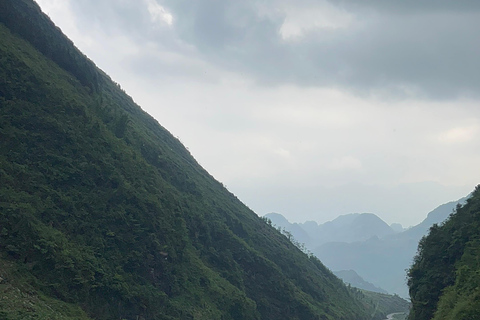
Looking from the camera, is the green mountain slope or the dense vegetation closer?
the green mountain slope

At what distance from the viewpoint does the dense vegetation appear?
36.8 m

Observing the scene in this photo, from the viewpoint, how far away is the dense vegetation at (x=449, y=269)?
121ft

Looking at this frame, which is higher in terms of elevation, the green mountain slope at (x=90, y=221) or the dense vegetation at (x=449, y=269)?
the dense vegetation at (x=449, y=269)

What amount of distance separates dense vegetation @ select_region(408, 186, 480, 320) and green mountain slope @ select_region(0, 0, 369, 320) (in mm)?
24363

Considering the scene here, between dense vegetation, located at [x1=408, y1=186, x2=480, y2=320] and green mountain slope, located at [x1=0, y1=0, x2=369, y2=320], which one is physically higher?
dense vegetation, located at [x1=408, y1=186, x2=480, y2=320]

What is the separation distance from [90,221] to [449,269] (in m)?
41.6

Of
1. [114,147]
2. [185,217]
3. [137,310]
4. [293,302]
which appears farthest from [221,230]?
[137,310]

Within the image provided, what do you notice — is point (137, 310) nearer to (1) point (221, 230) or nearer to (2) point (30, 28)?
(1) point (221, 230)

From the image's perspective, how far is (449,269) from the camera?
1796 inches

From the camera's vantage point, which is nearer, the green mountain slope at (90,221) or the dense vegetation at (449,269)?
Result: the green mountain slope at (90,221)

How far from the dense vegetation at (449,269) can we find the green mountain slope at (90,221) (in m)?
24.4

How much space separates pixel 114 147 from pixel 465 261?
47.0m

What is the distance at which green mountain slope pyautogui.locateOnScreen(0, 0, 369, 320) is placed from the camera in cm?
3416

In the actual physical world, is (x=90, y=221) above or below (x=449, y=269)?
below
